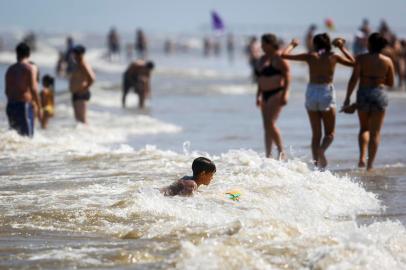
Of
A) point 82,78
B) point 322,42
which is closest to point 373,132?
point 322,42

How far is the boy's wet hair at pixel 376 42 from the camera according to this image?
9602mm

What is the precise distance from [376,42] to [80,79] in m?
5.44

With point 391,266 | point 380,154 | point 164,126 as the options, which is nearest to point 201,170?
point 391,266

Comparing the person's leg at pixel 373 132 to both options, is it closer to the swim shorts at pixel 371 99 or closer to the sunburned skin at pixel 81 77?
the swim shorts at pixel 371 99

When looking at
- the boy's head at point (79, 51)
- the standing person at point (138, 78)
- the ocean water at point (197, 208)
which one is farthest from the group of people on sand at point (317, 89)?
the standing person at point (138, 78)

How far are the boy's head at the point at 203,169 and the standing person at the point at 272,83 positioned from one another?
3226mm

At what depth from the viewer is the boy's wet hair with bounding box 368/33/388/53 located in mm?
9602

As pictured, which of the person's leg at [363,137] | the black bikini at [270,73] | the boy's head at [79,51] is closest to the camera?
the person's leg at [363,137]

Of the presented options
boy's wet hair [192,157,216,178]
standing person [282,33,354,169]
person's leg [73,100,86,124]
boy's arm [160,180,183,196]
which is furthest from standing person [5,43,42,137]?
boy's wet hair [192,157,216,178]

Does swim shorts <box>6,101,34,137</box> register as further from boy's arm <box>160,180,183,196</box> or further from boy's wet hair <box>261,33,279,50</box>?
boy's arm <box>160,180,183,196</box>

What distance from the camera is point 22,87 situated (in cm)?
1112

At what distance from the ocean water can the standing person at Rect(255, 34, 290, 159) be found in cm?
81

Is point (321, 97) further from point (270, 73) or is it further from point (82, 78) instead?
point (82, 78)

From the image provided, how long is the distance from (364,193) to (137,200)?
7.18ft
